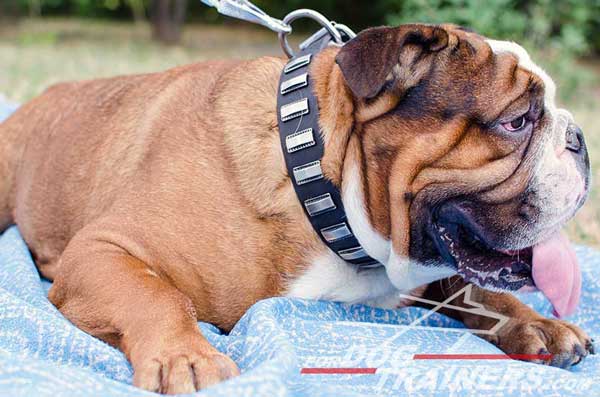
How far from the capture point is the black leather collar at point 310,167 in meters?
2.92

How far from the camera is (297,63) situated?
313 cm

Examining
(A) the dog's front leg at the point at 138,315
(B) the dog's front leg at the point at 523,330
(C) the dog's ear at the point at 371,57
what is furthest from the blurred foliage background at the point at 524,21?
(A) the dog's front leg at the point at 138,315

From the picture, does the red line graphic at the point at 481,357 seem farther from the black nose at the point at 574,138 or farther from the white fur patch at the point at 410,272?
the black nose at the point at 574,138

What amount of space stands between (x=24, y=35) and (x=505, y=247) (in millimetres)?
15124

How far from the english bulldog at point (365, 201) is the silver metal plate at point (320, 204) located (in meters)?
0.06

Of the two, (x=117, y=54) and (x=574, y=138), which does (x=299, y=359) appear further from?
(x=117, y=54)

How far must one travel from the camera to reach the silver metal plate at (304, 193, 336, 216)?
2.92 m

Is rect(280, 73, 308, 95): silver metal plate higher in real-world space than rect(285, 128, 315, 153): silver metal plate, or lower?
higher

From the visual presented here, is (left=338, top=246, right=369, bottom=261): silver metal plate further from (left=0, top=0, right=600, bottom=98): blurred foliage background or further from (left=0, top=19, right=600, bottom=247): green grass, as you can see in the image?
(left=0, top=0, right=600, bottom=98): blurred foliage background

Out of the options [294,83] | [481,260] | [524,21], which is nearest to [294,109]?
[294,83]

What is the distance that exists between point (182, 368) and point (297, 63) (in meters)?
1.31

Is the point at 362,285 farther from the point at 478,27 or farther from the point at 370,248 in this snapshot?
the point at 478,27

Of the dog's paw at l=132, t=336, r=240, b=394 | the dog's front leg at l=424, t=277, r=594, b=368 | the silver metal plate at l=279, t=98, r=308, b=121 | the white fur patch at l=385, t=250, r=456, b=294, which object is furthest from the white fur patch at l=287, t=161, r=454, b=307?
the dog's paw at l=132, t=336, r=240, b=394

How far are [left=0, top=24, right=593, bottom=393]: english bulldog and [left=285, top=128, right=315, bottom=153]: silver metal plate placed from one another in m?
0.06
